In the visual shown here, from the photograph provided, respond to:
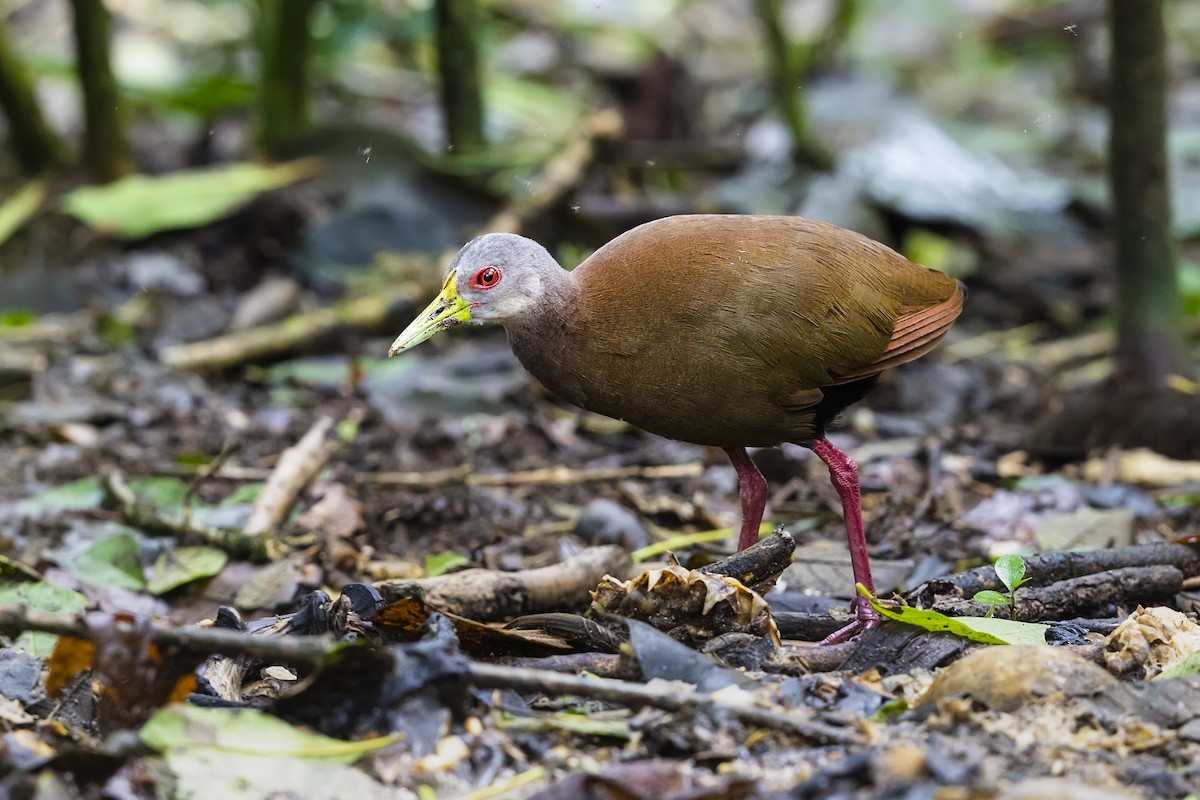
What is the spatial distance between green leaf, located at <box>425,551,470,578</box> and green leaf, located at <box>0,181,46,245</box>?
15.8ft

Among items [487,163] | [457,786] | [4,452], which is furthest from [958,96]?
[457,786]

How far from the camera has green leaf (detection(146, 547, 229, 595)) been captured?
4.66 m

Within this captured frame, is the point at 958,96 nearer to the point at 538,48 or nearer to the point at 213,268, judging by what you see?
the point at 538,48

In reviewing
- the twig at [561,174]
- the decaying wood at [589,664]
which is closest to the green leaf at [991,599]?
the decaying wood at [589,664]

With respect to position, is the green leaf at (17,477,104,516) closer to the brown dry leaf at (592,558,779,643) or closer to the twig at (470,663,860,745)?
the brown dry leaf at (592,558,779,643)

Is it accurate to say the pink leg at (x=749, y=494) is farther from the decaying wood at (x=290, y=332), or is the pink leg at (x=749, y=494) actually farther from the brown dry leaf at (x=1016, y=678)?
the decaying wood at (x=290, y=332)

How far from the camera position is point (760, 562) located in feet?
11.8

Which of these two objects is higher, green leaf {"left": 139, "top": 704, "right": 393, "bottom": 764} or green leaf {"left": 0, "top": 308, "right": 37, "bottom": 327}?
green leaf {"left": 139, "top": 704, "right": 393, "bottom": 764}

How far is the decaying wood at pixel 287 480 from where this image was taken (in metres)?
5.09

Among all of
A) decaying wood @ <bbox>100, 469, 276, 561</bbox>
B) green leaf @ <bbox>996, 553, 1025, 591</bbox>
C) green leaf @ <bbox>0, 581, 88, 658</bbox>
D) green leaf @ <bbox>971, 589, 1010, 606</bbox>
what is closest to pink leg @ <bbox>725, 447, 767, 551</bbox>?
green leaf @ <bbox>971, 589, 1010, 606</bbox>

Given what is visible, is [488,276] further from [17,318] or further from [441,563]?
[17,318]

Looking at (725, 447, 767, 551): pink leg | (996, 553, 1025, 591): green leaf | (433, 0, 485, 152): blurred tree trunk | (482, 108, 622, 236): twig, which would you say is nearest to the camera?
(996, 553, 1025, 591): green leaf

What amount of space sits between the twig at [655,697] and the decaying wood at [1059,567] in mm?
1056

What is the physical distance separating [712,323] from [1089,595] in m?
1.30
